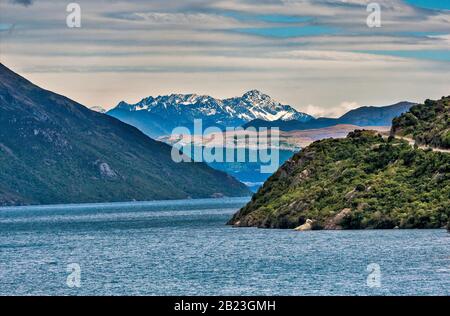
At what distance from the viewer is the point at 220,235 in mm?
197125

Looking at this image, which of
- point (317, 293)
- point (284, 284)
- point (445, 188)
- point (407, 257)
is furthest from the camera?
point (445, 188)

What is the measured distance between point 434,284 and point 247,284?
61.8 feet

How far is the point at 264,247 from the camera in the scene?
162m

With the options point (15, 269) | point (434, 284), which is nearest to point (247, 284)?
point (434, 284)

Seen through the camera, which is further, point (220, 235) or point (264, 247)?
point (220, 235)

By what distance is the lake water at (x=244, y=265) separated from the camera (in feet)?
364

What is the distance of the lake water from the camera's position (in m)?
111

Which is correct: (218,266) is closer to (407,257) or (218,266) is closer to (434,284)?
(407,257)

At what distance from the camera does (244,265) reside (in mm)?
136125

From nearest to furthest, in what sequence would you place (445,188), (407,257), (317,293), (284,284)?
(317,293), (284,284), (407,257), (445,188)
